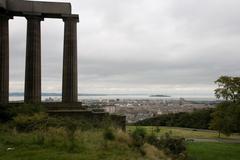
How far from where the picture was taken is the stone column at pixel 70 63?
2748 cm

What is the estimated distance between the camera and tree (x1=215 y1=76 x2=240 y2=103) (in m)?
48.6

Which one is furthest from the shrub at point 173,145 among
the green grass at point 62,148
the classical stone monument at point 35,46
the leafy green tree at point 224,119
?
the leafy green tree at point 224,119

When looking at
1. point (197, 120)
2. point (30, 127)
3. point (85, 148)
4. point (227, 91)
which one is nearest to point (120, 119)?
point (30, 127)

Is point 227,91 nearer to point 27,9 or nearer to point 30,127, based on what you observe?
point 27,9

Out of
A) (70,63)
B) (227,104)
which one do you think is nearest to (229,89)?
(227,104)

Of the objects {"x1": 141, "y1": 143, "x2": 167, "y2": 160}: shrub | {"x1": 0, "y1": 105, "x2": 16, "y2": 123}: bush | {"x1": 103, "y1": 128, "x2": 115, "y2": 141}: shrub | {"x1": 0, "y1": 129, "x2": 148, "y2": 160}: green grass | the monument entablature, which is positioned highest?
the monument entablature

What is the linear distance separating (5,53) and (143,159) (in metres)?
18.0

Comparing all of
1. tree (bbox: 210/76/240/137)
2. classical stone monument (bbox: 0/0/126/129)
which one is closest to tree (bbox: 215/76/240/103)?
tree (bbox: 210/76/240/137)

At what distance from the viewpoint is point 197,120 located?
77.1 metres

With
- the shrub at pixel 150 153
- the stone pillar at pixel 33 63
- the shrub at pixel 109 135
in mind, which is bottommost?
the shrub at pixel 150 153

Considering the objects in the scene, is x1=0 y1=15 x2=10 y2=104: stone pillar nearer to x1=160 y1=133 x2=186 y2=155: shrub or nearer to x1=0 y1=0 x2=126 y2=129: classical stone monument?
x1=0 y1=0 x2=126 y2=129: classical stone monument

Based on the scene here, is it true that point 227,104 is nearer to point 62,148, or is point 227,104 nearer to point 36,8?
point 36,8

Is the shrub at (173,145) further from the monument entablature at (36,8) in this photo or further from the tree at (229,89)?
the tree at (229,89)

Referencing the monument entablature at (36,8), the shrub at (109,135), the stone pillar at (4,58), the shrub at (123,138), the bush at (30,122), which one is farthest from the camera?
the monument entablature at (36,8)
